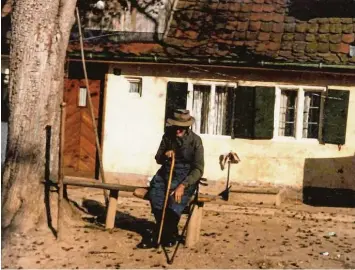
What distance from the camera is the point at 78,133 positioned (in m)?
12.8

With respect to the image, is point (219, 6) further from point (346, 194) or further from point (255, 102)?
point (346, 194)

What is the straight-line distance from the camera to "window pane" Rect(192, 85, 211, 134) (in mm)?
12344

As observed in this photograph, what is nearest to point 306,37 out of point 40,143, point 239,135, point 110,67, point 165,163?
point 239,135

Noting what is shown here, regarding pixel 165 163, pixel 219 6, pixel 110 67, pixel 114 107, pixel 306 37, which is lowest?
pixel 165 163

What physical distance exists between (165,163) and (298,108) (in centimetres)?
537

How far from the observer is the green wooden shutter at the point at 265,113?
38.2ft

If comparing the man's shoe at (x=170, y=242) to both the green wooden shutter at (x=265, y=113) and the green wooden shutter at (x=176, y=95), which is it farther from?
the green wooden shutter at (x=176, y=95)

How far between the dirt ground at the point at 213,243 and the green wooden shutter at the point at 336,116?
2032mm

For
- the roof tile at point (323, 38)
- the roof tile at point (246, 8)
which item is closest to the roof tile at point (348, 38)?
the roof tile at point (323, 38)

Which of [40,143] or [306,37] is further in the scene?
[306,37]

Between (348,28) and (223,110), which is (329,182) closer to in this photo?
(223,110)

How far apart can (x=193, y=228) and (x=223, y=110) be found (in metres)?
5.44

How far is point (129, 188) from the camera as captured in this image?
748cm

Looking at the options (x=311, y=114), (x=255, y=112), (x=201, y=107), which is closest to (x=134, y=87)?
(x=201, y=107)
